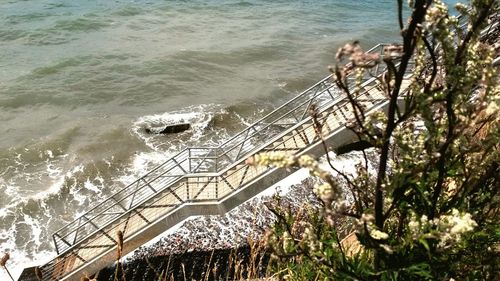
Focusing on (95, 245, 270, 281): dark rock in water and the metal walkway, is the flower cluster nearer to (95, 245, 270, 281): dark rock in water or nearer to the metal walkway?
the metal walkway

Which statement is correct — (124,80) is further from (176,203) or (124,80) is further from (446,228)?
(446,228)

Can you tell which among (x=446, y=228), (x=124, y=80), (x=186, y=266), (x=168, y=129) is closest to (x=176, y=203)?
(x=186, y=266)

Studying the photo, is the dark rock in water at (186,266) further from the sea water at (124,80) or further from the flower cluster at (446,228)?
the flower cluster at (446,228)

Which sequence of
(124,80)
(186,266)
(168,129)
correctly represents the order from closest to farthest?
(186,266) < (168,129) < (124,80)

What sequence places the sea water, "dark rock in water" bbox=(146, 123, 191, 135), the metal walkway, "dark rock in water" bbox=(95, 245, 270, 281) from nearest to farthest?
1. the metal walkway
2. "dark rock in water" bbox=(95, 245, 270, 281)
3. the sea water
4. "dark rock in water" bbox=(146, 123, 191, 135)

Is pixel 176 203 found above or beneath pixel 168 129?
above

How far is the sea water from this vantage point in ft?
45.7

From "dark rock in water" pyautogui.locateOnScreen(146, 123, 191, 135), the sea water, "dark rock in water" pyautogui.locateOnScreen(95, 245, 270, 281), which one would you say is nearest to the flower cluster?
"dark rock in water" pyautogui.locateOnScreen(95, 245, 270, 281)

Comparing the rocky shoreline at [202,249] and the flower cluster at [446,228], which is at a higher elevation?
the flower cluster at [446,228]

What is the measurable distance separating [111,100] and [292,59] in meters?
10.4

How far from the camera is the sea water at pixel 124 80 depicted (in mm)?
13930

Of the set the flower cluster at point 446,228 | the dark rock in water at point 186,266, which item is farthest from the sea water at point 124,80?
the flower cluster at point 446,228

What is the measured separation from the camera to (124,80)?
21.5 metres

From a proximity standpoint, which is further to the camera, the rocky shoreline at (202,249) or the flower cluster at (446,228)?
the rocky shoreline at (202,249)
